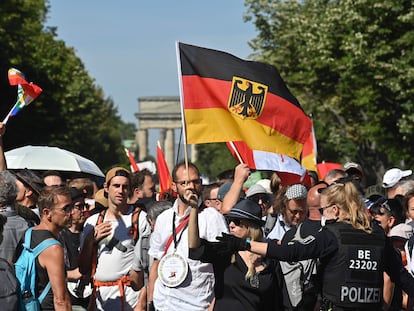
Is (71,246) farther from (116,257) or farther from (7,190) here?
(7,190)

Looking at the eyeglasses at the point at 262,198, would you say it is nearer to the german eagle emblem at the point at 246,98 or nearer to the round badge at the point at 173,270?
the german eagle emblem at the point at 246,98

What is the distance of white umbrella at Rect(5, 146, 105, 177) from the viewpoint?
1338 cm

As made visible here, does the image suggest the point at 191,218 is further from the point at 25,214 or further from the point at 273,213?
the point at 273,213

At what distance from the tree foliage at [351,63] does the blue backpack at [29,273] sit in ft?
77.0

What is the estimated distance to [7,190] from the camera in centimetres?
775

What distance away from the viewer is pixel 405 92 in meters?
30.4

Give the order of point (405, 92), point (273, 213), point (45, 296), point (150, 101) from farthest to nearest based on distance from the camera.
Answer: point (150, 101) < point (405, 92) < point (273, 213) < point (45, 296)

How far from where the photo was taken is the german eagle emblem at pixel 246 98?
9.21 metres

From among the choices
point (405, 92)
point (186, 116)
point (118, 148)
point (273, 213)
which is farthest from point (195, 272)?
point (118, 148)

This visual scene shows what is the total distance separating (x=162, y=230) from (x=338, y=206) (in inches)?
64.0

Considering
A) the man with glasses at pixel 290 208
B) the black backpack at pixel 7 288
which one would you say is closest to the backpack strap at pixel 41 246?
the black backpack at pixel 7 288

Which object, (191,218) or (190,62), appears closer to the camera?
(191,218)

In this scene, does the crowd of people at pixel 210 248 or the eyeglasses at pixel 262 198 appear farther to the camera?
the eyeglasses at pixel 262 198

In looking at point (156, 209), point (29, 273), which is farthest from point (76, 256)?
point (29, 273)
